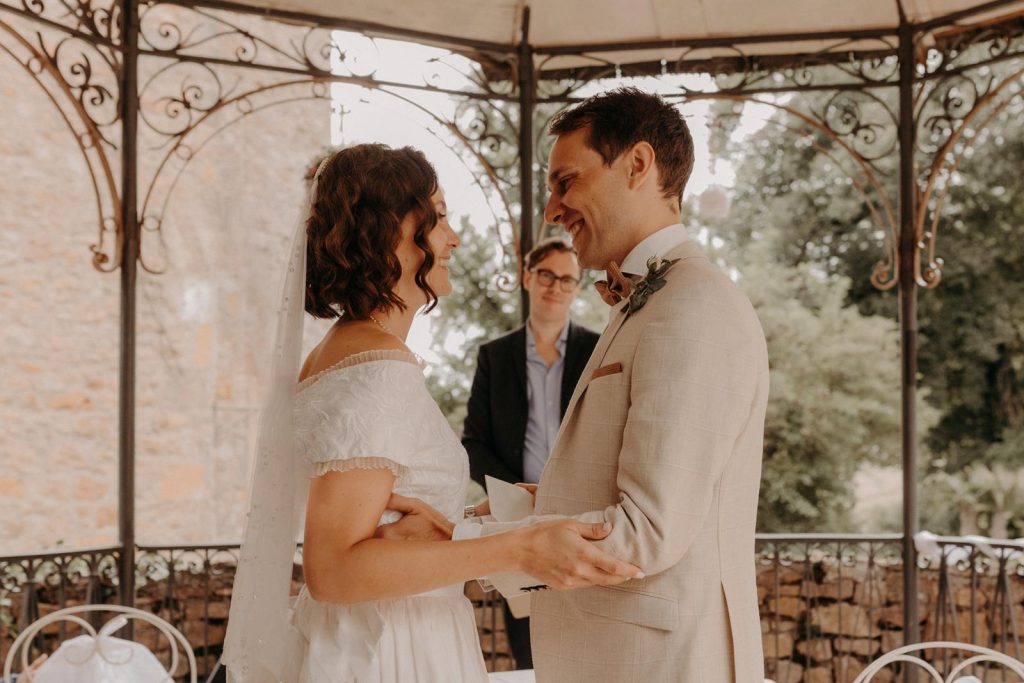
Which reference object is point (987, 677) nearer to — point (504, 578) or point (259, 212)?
point (504, 578)

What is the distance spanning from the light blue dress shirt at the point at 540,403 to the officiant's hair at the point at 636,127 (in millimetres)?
2286

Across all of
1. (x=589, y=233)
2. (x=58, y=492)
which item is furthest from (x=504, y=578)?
(x=58, y=492)

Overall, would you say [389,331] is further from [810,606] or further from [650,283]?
A: [810,606]

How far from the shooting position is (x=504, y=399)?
4152 millimetres

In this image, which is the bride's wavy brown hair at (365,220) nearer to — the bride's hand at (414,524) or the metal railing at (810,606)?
the bride's hand at (414,524)

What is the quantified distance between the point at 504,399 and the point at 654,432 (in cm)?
258

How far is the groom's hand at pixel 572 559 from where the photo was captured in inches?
62.7

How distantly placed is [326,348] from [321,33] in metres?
10.4

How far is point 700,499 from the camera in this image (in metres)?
1.61

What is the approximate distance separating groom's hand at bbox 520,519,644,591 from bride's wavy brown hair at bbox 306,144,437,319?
55 centimetres

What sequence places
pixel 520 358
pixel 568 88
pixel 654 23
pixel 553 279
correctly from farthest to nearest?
pixel 568 88 < pixel 654 23 < pixel 520 358 < pixel 553 279

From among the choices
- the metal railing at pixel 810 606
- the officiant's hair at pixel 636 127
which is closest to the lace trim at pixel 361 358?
the officiant's hair at pixel 636 127

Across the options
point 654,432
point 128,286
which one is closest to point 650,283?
point 654,432

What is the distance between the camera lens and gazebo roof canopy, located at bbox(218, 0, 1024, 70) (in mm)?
4496
